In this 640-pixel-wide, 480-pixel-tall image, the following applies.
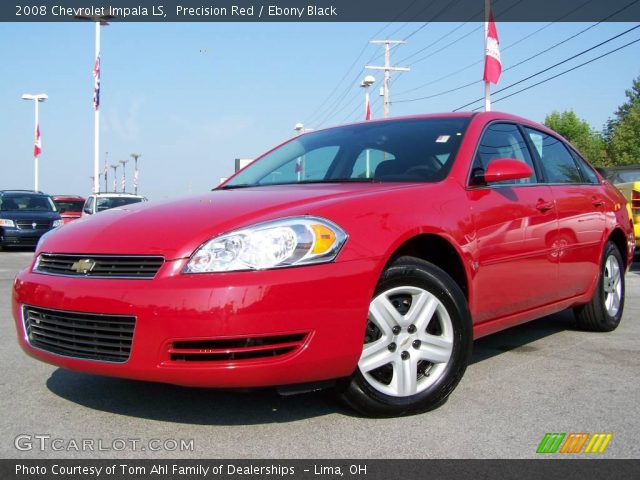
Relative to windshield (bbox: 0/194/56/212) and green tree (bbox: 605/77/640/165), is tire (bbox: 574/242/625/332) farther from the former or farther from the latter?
green tree (bbox: 605/77/640/165)

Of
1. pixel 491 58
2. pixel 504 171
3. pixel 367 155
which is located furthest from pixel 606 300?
Answer: pixel 491 58

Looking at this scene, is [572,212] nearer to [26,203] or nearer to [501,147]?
[501,147]

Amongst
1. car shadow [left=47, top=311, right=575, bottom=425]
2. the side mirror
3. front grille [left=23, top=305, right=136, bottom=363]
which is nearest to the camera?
front grille [left=23, top=305, right=136, bottom=363]

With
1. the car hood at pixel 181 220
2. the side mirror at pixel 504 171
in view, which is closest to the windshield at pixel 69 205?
the car hood at pixel 181 220

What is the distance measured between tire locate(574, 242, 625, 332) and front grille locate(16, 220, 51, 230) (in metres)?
14.6

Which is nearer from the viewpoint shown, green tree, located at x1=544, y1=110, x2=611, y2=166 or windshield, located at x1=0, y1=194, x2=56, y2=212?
windshield, located at x1=0, y1=194, x2=56, y2=212

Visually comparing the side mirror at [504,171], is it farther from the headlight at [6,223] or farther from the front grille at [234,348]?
the headlight at [6,223]

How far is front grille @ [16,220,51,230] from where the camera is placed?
53.8 feet

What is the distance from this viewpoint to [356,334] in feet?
9.19

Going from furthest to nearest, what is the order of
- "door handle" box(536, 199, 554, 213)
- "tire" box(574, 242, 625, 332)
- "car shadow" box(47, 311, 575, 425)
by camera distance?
"tire" box(574, 242, 625, 332) < "door handle" box(536, 199, 554, 213) < "car shadow" box(47, 311, 575, 425)

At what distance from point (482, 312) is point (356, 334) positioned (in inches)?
42.0

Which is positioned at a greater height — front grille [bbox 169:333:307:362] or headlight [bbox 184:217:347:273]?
headlight [bbox 184:217:347:273]

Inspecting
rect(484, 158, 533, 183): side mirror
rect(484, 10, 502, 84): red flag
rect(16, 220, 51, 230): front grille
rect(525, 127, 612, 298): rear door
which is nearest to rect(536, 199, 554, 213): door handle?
rect(525, 127, 612, 298): rear door

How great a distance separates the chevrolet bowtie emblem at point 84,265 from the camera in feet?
9.53
